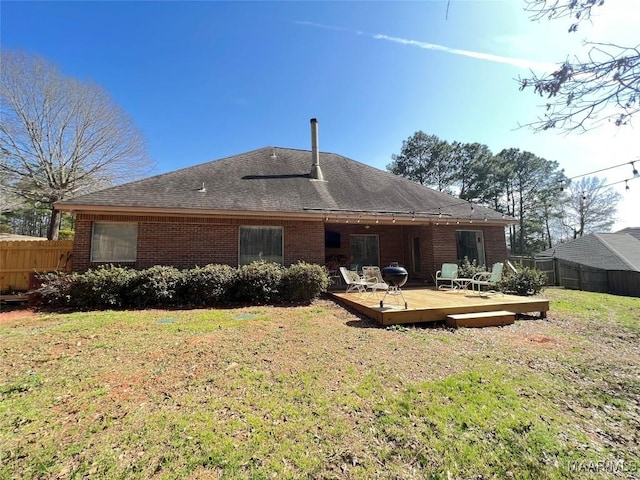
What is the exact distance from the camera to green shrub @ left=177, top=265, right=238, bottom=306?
7.35 metres

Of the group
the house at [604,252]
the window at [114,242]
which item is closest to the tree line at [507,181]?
the house at [604,252]

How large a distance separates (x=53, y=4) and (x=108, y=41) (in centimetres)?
196

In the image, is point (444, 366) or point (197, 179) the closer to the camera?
point (444, 366)

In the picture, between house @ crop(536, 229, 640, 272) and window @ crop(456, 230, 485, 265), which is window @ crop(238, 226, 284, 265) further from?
house @ crop(536, 229, 640, 272)

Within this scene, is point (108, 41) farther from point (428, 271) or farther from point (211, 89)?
point (428, 271)

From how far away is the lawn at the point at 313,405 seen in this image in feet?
6.81

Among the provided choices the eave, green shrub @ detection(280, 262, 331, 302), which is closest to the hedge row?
green shrub @ detection(280, 262, 331, 302)

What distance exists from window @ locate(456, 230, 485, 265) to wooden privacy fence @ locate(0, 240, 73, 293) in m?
13.7

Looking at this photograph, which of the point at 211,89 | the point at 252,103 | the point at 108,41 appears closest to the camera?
the point at 108,41

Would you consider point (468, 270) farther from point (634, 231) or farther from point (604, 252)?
point (634, 231)

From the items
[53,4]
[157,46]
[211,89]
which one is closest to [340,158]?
[211,89]

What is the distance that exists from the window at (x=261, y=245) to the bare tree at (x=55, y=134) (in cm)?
1450

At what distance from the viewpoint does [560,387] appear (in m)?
3.22

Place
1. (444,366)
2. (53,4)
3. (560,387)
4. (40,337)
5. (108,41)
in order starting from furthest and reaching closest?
(108,41) < (53,4) < (40,337) < (444,366) < (560,387)
